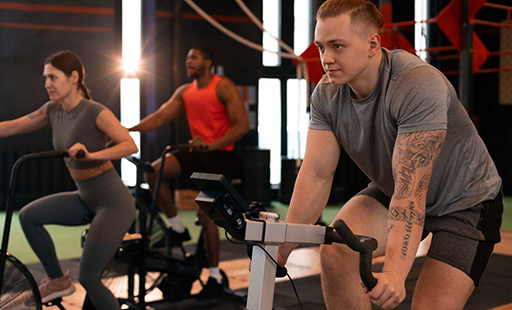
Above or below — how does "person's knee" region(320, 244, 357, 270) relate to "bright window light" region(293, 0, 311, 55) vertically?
below

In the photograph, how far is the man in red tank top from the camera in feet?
13.3

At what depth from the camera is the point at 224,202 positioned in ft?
4.92

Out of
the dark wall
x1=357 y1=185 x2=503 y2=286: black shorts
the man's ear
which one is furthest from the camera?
the dark wall

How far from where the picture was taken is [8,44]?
7992mm

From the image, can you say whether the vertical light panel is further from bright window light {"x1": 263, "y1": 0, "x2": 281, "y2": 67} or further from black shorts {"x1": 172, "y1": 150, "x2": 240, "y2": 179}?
black shorts {"x1": 172, "y1": 150, "x2": 240, "y2": 179}

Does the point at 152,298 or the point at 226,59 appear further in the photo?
the point at 226,59

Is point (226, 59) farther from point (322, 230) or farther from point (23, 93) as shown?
point (322, 230)

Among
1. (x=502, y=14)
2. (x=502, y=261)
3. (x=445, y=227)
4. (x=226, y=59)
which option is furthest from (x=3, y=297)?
(x=502, y=14)

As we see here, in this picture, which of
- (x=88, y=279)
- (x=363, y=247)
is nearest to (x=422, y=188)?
(x=363, y=247)

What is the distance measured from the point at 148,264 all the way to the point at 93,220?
688 mm

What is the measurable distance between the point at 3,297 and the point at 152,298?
1.25 metres

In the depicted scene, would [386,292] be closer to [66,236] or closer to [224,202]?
[224,202]

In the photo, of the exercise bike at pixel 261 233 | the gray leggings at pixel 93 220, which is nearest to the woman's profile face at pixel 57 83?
the gray leggings at pixel 93 220

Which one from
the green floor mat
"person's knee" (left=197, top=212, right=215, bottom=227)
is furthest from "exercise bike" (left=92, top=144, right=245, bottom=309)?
the green floor mat
